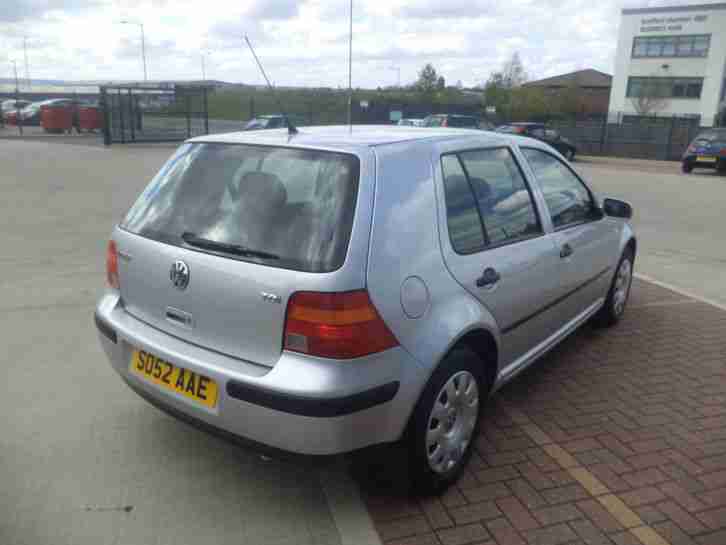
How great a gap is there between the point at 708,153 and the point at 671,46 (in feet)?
114

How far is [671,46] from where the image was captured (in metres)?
49.6

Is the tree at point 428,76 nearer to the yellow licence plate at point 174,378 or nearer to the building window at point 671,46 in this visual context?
the building window at point 671,46

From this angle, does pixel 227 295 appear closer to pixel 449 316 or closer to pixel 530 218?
pixel 449 316

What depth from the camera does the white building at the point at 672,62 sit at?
47.4 m

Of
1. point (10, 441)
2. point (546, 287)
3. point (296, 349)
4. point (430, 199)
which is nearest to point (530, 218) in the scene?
point (546, 287)

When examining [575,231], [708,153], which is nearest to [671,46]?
[708,153]

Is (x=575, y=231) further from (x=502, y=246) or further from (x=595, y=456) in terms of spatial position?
(x=595, y=456)

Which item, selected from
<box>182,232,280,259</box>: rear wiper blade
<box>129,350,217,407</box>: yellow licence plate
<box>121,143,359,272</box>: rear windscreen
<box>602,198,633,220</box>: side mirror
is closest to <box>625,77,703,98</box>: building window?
<box>602,198,633,220</box>: side mirror

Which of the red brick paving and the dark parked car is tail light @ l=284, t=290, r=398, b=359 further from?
the dark parked car

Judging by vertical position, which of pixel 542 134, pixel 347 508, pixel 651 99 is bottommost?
pixel 347 508

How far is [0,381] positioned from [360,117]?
35117mm

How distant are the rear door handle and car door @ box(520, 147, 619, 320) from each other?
2.87 feet

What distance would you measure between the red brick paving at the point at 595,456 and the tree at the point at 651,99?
50377mm

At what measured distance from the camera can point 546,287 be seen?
3.65m
